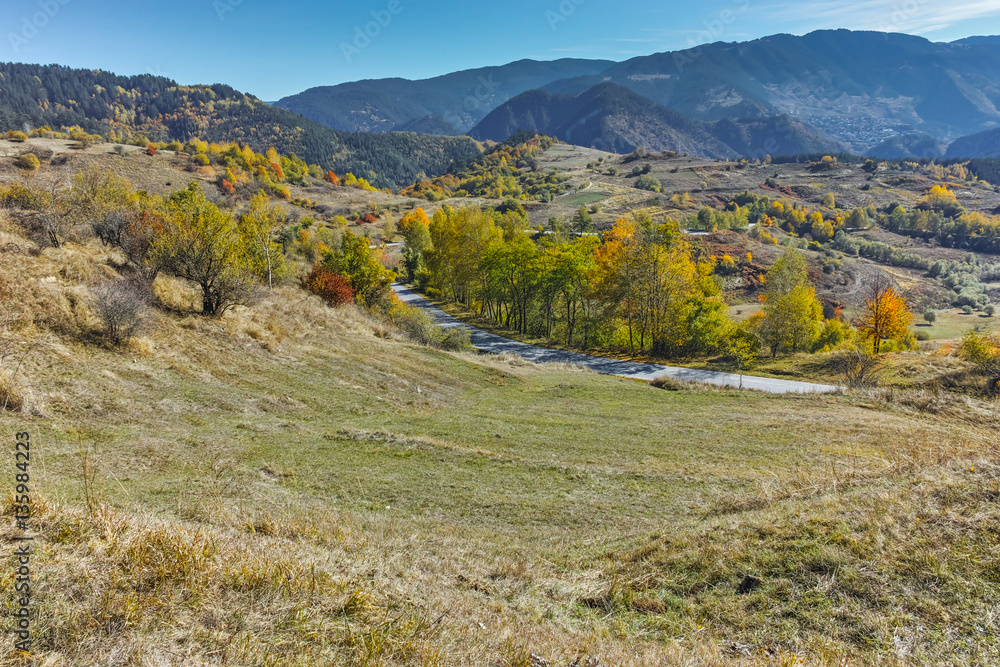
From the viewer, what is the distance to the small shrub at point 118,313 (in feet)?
49.5

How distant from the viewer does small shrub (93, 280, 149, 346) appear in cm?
1510

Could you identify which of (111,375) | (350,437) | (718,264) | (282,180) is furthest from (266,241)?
(282,180)

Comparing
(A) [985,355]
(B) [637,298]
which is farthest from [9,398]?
(A) [985,355]

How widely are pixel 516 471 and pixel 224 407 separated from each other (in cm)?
895

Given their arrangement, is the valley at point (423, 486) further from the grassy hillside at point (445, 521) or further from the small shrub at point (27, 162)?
the small shrub at point (27, 162)

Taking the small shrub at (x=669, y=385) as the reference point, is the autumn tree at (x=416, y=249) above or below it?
above

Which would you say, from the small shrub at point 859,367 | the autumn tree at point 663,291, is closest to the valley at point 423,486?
the small shrub at point 859,367

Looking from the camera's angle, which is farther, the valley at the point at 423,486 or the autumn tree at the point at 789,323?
the autumn tree at the point at 789,323

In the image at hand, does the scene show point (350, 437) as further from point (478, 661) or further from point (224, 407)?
point (478, 661)

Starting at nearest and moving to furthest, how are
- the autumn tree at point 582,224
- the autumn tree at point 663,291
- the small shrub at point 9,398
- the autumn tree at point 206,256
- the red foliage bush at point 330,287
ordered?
1. the small shrub at point 9,398
2. the autumn tree at point 206,256
3. the red foliage bush at point 330,287
4. the autumn tree at point 663,291
5. the autumn tree at point 582,224

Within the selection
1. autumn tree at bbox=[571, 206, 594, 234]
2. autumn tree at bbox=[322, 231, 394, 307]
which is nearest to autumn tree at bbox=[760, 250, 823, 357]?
autumn tree at bbox=[322, 231, 394, 307]

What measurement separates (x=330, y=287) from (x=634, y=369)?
24744 millimetres

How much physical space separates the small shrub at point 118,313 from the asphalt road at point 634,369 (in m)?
27.0

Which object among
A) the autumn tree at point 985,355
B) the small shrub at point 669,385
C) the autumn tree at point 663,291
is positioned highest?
the autumn tree at point 663,291
